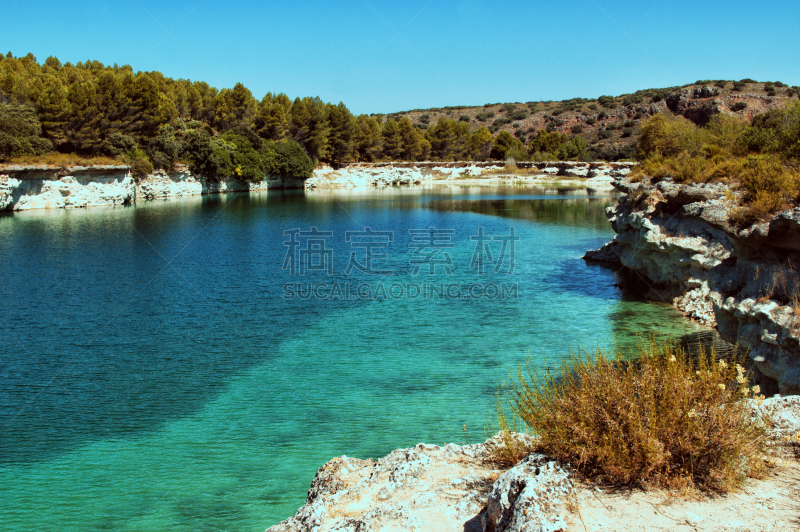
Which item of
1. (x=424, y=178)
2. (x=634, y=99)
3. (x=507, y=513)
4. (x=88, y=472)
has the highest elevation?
(x=634, y=99)

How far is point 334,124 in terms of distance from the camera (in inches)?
3649

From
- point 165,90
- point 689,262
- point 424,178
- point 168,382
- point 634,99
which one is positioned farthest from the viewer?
point 634,99

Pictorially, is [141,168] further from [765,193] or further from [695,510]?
[695,510]

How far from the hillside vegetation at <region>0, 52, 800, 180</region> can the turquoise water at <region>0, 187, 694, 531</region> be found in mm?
32273

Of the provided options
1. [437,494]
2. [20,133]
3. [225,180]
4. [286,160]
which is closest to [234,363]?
[437,494]

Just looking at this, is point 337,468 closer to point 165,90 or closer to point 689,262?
point 689,262

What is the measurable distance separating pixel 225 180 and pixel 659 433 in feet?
239

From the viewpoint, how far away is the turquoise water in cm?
830

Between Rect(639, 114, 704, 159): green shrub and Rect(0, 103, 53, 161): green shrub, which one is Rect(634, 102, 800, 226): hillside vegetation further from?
Rect(0, 103, 53, 161): green shrub

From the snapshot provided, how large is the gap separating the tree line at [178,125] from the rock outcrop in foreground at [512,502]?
171ft

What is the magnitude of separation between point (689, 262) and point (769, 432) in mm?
13693

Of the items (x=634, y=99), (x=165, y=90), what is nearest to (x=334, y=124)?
(x=165, y=90)

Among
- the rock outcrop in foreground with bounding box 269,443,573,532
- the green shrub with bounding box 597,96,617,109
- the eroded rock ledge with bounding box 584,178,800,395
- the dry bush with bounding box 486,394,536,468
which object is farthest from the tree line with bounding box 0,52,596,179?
the dry bush with bounding box 486,394,536,468

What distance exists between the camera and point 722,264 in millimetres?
13836
